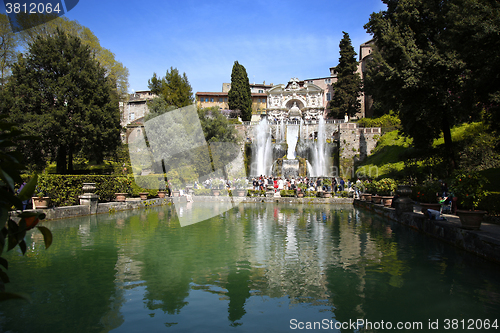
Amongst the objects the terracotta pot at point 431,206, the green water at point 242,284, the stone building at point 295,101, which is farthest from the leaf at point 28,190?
the stone building at point 295,101

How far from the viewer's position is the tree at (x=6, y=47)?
2403 centimetres

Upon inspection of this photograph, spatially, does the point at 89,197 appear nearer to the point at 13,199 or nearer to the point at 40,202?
the point at 40,202

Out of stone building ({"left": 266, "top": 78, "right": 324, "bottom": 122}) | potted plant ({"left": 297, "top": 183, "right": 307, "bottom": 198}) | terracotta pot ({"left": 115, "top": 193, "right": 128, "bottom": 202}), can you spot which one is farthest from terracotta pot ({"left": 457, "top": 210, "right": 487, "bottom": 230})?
stone building ({"left": 266, "top": 78, "right": 324, "bottom": 122})

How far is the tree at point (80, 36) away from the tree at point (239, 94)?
2096 cm

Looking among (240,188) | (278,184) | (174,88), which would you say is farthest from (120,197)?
(174,88)

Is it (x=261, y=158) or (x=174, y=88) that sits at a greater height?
(x=174, y=88)

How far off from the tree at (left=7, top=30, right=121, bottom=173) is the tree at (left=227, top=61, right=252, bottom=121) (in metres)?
33.8

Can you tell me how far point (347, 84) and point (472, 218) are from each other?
142 ft

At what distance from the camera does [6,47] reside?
2445 centimetres

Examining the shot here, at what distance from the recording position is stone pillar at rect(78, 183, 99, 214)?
13281mm

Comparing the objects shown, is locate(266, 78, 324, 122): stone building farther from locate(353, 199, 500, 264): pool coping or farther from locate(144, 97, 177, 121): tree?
locate(353, 199, 500, 264): pool coping

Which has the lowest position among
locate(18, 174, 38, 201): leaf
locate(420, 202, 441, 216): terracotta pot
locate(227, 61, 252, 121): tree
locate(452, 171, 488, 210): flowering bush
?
locate(420, 202, 441, 216): terracotta pot

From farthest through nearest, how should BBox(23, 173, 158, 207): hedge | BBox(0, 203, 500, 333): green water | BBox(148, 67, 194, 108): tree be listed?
BBox(148, 67, 194, 108): tree
BBox(23, 173, 158, 207): hedge
BBox(0, 203, 500, 333): green water

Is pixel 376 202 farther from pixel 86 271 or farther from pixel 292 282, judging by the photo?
pixel 86 271
